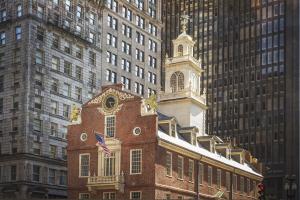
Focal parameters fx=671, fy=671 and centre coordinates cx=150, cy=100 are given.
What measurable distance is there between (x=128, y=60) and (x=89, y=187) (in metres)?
45.9

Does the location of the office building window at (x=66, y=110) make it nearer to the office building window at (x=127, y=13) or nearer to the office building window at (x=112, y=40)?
the office building window at (x=112, y=40)

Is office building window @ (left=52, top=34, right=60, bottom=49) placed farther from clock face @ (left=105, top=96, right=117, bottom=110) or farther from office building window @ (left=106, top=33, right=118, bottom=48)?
clock face @ (left=105, top=96, right=117, bottom=110)

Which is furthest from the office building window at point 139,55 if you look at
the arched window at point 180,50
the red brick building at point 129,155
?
the red brick building at point 129,155

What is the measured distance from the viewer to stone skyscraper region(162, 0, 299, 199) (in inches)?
6102

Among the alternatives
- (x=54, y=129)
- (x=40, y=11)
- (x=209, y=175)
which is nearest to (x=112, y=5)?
(x=40, y=11)

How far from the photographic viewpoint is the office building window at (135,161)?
6581cm

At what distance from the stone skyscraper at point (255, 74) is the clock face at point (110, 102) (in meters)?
86.6

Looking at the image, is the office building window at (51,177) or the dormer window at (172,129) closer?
the dormer window at (172,129)

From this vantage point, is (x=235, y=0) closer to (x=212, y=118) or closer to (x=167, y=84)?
(x=212, y=118)

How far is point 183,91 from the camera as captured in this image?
83688 millimetres

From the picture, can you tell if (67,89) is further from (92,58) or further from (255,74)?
(255,74)

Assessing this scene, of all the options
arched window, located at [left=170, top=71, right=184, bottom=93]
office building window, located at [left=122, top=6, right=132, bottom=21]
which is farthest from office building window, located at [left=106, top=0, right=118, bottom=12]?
arched window, located at [left=170, top=71, right=184, bottom=93]

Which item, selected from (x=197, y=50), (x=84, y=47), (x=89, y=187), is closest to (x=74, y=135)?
(x=89, y=187)

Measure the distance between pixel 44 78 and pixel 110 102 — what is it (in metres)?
26.2
